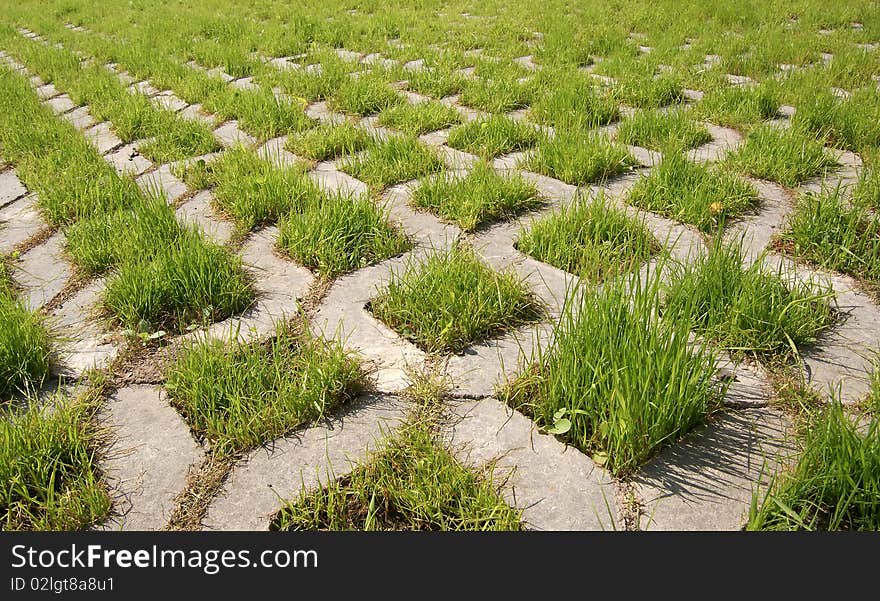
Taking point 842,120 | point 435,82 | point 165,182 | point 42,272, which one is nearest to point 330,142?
point 165,182

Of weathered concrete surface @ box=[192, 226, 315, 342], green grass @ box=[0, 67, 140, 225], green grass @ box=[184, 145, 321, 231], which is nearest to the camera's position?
weathered concrete surface @ box=[192, 226, 315, 342]

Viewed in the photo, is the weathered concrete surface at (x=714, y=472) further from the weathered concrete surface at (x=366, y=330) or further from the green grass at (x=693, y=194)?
the green grass at (x=693, y=194)

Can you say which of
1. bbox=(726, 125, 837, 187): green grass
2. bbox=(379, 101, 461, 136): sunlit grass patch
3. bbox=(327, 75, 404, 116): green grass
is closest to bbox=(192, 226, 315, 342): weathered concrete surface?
bbox=(379, 101, 461, 136): sunlit grass patch

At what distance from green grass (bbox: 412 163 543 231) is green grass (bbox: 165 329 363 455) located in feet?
3.25

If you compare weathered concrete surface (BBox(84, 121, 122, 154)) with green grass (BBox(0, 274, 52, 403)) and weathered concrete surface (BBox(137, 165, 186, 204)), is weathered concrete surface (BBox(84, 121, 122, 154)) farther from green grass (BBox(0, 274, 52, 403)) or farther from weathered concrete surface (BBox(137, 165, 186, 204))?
green grass (BBox(0, 274, 52, 403))

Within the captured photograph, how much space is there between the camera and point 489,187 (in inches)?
111

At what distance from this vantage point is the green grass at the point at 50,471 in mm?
1487

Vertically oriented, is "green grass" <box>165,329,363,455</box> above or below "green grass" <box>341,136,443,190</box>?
below

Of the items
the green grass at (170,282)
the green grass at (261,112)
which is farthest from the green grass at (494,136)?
the green grass at (170,282)

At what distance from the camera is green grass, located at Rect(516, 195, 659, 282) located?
7.82ft

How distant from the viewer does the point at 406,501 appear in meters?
1.50

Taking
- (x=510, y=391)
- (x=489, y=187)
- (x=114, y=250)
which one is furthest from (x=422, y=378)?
(x=114, y=250)

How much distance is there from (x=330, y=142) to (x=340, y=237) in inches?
45.3

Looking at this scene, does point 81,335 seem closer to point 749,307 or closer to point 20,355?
point 20,355
